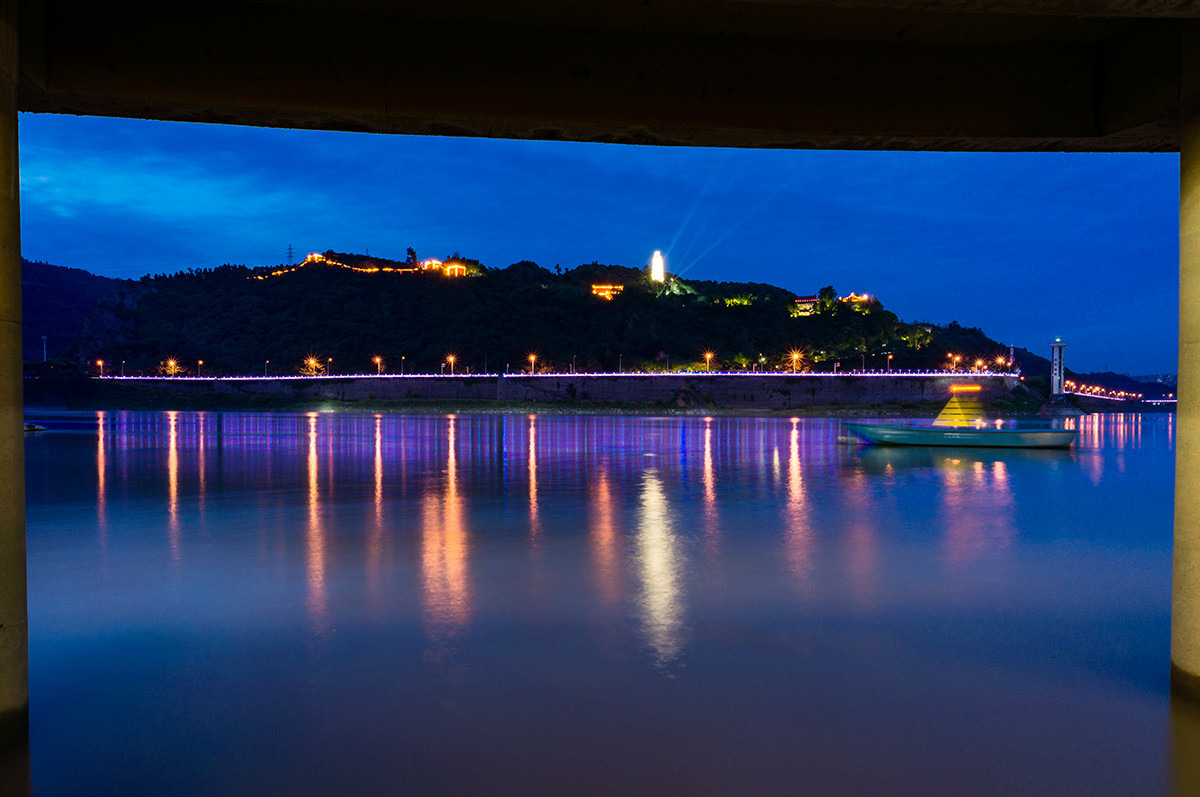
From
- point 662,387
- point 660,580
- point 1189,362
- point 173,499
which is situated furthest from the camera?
point 662,387

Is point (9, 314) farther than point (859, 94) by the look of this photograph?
No

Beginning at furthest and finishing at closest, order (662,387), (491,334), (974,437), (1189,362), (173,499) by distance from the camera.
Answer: (491,334) → (662,387) → (974,437) → (173,499) → (1189,362)

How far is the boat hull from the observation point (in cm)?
4144

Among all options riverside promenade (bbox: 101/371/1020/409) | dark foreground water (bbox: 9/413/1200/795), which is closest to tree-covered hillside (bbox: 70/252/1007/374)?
riverside promenade (bbox: 101/371/1020/409)

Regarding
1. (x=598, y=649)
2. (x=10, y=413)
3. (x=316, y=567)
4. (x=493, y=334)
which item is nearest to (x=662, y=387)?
(x=493, y=334)

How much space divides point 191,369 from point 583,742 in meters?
191

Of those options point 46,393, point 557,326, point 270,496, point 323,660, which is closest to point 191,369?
point 46,393

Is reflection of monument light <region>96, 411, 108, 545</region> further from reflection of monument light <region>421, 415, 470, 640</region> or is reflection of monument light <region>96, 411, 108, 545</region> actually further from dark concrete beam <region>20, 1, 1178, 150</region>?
dark concrete beam <region>20, 1, 1178, 150</region>

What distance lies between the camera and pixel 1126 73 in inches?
312

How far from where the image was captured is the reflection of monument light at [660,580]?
29.1ft

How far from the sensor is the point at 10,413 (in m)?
6.07

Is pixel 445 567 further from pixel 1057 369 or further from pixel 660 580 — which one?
pixel 1057 369

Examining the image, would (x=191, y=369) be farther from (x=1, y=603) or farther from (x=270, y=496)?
(x=1, y=603)

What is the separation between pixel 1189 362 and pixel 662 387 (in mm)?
123718
